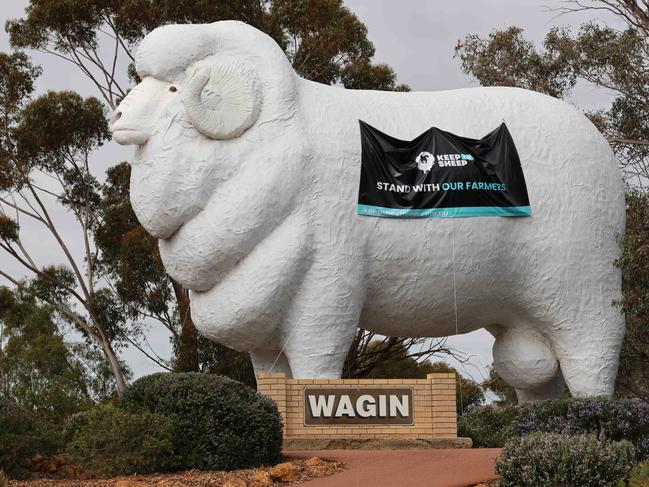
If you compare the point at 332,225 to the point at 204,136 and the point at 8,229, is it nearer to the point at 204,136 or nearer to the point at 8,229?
the point at 204,136

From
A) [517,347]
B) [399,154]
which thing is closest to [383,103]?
[399,154]

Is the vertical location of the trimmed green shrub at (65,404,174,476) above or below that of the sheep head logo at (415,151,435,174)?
below

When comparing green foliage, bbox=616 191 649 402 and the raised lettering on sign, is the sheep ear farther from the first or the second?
green foliage, bbox=616 191 649 402

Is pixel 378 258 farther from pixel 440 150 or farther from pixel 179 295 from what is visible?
pixel 179 295

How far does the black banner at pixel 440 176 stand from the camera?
16.0m

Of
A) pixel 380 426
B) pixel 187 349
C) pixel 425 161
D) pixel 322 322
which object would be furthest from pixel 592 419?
pixel 187 349

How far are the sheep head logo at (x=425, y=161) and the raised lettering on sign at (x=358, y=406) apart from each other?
3.16 meters

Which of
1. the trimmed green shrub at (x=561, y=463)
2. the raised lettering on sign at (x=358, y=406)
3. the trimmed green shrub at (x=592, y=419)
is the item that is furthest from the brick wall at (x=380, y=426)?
the trimmed green shrub at (x=561, y=463)

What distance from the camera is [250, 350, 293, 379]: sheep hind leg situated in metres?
17.0

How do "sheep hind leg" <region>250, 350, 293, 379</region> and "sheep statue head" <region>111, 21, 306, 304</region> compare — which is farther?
"sheep hind leg" <region>250, 350, 293, 379</region>

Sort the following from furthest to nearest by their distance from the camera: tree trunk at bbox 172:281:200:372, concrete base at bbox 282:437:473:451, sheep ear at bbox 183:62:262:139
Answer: tree trunk at bbox 172:281:200:372 < sheep ear at bbox 183:62:262:139 < concrete base at bbox 282:437:473:451

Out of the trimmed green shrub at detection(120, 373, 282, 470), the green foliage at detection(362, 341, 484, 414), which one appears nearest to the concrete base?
the trimmed green shrub at detection(120, 373, 282, 470)

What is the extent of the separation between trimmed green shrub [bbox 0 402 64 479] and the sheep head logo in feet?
20.4

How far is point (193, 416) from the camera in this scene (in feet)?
43.2
